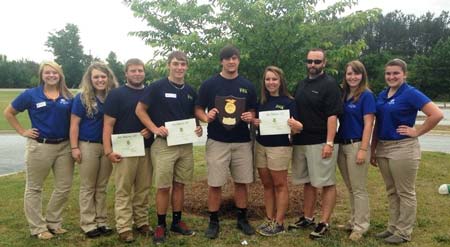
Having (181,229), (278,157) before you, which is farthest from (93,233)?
(278,157)

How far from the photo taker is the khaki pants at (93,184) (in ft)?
17.4

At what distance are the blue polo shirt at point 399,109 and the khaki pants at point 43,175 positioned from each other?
377 cm

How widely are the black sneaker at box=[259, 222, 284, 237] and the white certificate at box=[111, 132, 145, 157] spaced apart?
1.78 meters

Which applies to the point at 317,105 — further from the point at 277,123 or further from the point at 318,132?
the point at 277,123

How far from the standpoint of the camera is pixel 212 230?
5.46 metres

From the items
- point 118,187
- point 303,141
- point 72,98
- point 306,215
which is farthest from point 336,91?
point 72,98

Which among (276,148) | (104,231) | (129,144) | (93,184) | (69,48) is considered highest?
(69,48)

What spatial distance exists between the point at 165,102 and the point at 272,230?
2.05 meters

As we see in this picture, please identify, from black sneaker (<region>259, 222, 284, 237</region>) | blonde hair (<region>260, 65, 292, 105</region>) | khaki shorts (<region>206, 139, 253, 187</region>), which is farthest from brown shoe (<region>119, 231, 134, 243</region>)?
blonde hair (<region>260, 65, 292, 105</region>)

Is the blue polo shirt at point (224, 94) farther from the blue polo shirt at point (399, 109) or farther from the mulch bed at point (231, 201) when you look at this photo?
the mulch bed at point (231, 201)

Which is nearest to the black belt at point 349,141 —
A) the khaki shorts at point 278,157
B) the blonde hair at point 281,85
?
the khaki shorts at point 278,157

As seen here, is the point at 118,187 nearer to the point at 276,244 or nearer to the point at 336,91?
the point at 276,244

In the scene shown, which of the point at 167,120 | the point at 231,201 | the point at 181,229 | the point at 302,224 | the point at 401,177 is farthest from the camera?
the point at 231,201

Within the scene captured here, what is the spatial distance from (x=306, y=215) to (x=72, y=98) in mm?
3329
